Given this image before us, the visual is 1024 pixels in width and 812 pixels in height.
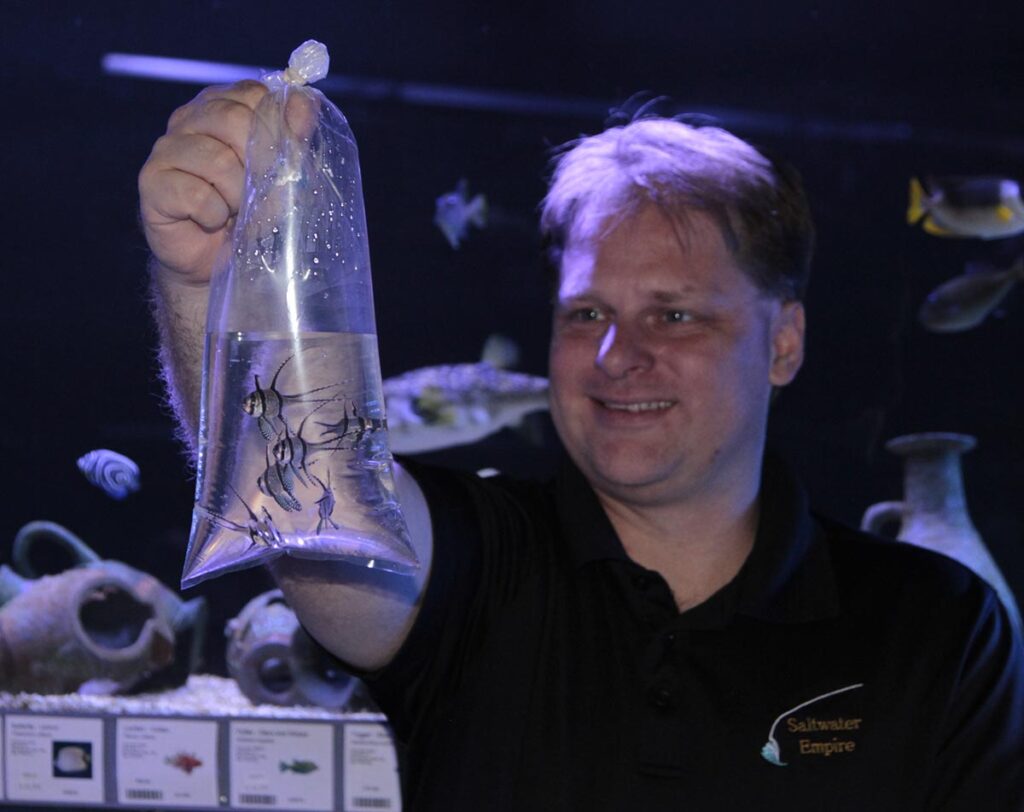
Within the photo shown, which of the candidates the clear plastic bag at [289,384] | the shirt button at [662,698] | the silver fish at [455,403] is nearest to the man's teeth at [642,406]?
the shirt button at [662,698]

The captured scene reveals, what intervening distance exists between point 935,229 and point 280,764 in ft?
4.61

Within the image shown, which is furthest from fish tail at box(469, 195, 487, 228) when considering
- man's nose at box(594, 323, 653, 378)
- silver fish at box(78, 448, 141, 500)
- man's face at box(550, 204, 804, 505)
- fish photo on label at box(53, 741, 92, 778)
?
fish photo on label at box(53, 741, 92, 778)

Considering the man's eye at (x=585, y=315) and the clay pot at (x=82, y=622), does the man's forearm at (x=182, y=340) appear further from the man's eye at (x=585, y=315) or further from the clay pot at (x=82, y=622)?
the clay pot at (x=82, y=622)

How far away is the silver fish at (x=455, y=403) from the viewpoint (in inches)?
76.0

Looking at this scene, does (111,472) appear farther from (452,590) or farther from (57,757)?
(452,590)

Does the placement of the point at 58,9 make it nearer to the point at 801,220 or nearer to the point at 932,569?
the point at 801,220

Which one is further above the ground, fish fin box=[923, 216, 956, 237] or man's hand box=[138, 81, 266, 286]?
fish fin box=[923, 216, 956, 237]

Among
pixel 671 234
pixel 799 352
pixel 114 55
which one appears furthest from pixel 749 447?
pixel 114 55

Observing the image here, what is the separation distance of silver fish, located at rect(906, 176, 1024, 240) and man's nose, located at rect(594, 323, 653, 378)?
0.71m

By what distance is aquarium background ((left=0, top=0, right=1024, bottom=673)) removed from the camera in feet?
6.17

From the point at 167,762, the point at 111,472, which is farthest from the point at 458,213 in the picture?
the point at 167,762

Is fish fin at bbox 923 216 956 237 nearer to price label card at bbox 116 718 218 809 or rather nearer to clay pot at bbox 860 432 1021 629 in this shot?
clay pot at bbox 860 432 1021 629

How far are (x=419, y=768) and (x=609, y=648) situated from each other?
0.28 meters

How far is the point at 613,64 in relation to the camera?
1.91 metres
